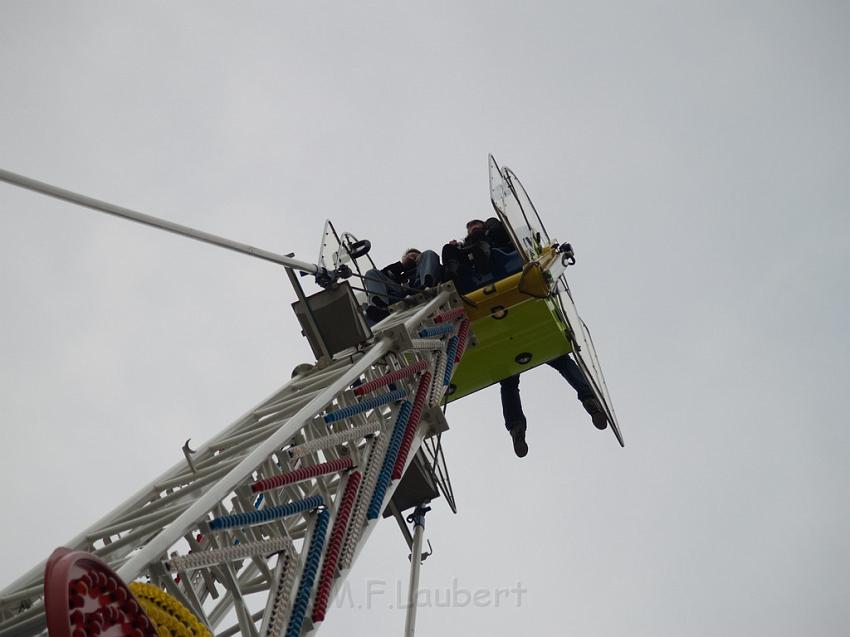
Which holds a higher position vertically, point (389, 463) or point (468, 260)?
point (468, 260)

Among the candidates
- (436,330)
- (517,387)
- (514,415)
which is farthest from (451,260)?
(514,415)

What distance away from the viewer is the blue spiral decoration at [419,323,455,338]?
39.4ft

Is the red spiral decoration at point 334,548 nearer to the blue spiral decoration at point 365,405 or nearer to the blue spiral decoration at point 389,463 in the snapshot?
the blue spiral decoration at point 389,463

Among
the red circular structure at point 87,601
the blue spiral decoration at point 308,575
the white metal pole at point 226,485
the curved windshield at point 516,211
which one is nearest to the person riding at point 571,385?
the curved windshield at point 516,211

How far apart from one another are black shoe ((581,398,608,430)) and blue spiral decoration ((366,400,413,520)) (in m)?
4.68

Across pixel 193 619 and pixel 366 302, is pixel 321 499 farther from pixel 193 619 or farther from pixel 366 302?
pixel 366 302

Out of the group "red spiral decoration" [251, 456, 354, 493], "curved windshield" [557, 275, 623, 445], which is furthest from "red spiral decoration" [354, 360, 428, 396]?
"curved windshield" [557, 275, 623, 445]

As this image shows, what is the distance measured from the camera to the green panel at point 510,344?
13.7m

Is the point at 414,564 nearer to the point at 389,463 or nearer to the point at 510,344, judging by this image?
the point at 389,463

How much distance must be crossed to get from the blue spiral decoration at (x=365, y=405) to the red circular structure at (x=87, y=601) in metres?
4.08

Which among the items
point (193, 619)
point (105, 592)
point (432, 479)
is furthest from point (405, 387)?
point (105, 592)

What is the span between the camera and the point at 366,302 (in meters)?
14.2

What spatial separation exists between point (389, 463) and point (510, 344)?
469 centimetres

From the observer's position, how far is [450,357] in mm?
12156
